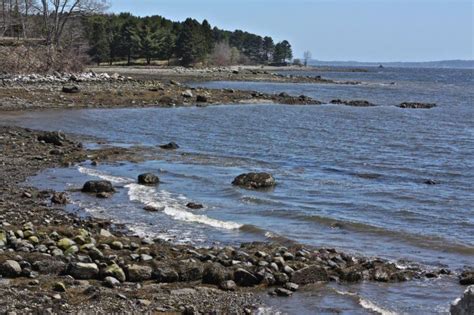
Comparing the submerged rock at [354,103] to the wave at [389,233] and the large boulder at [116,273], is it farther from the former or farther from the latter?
the large boulder at [116,273]

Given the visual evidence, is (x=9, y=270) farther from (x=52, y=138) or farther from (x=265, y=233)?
(x=52, y=138)

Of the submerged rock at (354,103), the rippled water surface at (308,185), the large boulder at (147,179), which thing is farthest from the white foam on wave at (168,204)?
the submerged rock at (354,103)

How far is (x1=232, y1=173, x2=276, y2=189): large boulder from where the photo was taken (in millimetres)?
19078

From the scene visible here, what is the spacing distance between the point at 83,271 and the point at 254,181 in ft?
32.9

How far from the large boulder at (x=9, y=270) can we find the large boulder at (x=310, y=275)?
4199 mm

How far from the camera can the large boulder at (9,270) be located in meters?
9.34

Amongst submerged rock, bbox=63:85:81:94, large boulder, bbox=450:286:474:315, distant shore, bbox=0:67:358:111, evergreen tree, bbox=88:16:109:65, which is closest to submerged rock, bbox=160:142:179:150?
distant shore, bbox=0:67:358:111

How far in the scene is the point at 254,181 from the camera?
19188 millimetres

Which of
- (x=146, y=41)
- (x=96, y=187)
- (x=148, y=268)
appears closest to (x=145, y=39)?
(x=146, y=41)

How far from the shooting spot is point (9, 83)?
157 feet

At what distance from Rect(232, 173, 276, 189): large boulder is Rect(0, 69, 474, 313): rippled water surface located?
52 centimetres

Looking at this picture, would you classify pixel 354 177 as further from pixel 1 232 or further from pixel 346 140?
pixel 1 232

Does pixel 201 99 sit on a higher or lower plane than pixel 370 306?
higher

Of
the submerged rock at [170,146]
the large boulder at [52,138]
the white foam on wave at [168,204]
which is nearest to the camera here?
the white foam on wave at [168,204]
